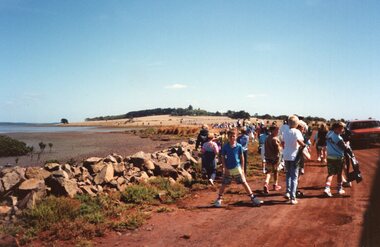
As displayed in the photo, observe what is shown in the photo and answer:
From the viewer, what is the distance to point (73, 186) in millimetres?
9625

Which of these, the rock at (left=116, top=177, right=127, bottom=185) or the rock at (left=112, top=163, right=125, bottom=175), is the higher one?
the rock at (left=112, top=163, right=125, bottom=175)

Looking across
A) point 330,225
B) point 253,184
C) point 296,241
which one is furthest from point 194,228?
point 253,184

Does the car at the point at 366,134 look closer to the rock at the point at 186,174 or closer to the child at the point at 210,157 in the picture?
the child at the point at 210,157

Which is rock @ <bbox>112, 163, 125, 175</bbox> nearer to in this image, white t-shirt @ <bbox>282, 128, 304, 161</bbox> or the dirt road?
the dirt road

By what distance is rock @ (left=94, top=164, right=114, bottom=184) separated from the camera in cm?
1073

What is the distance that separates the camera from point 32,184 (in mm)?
9234

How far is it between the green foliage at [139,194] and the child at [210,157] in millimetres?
2648

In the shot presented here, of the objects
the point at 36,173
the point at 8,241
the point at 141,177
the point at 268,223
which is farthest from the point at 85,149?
the point at 268,223

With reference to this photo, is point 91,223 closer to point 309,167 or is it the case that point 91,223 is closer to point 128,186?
point 128,186

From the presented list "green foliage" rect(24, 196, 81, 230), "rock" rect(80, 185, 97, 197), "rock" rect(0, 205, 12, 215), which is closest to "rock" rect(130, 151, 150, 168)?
"rock" rect(80, 185, 97, 197)

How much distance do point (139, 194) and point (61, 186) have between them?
210cm

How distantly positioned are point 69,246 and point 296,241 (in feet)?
13.8

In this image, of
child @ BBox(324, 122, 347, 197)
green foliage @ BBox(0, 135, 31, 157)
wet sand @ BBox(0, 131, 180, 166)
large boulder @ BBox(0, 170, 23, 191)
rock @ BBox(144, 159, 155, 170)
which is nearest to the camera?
large boulder @ BBox(0, 170, 23, 191)

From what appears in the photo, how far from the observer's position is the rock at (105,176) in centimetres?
1073
